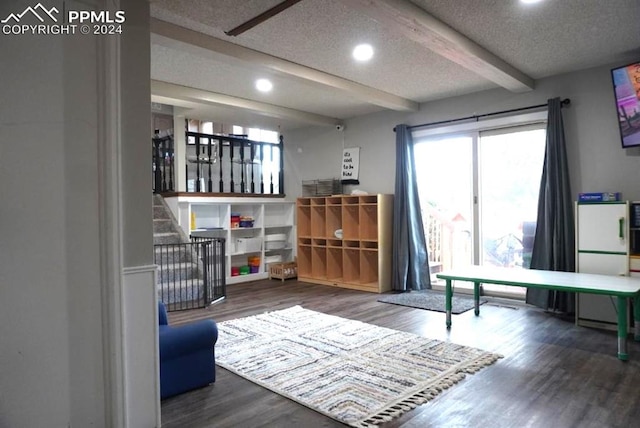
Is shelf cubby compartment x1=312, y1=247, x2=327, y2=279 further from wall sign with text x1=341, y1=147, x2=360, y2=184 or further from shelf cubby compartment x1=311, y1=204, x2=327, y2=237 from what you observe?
wall sign with text x1=341, y1=147, x2=360, y2=184

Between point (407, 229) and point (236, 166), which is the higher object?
point (236, 166)

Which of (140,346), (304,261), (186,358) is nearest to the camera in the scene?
(140,346)

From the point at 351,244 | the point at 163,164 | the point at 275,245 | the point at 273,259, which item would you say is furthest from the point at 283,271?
the point at 163,164

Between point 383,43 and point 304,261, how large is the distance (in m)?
4.04

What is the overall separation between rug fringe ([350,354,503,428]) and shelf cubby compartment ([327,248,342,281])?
11.2 feet

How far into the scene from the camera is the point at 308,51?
3.74 metres

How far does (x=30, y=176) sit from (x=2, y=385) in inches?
37.8

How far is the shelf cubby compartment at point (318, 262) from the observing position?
662 centimetres

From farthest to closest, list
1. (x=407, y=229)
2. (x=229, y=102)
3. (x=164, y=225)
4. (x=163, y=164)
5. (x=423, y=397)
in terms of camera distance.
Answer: (x=163, y=164) < (x=164, y=225) < (x=407, y=229) < (x=229, y=102) < (x=423, y=397)

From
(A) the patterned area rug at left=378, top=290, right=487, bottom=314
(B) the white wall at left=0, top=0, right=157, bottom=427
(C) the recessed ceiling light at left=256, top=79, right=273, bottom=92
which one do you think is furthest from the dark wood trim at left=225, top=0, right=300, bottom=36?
(A) the patterned area rug at left=378, top=290, right=487, bottom=314

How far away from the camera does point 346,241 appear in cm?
619

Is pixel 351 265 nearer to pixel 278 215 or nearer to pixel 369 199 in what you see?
pixel 369 199

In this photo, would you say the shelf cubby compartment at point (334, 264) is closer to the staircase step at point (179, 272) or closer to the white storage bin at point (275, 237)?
the white storage bin at point (275, 237)

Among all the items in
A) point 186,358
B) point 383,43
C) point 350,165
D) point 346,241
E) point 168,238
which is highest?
point 383,43
